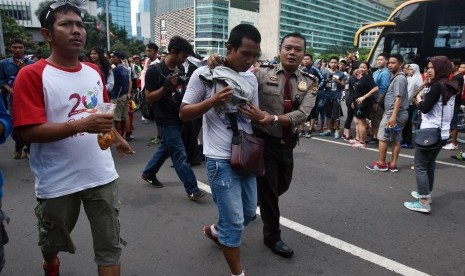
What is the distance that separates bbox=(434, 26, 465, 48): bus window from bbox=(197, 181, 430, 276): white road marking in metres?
8.54

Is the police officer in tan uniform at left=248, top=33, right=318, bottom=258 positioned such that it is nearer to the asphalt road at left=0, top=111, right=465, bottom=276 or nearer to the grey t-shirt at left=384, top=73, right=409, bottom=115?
the asphalt road at left=0, top=111, right=465, bottom=276

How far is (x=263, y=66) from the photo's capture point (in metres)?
2.86

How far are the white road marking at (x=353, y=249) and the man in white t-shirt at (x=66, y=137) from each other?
1.94 m

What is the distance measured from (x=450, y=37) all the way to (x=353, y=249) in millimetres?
8795

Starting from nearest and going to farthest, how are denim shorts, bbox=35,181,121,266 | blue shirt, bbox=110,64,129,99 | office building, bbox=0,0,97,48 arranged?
1. denim shorts, bbox=35,181,121,266
2. blue shirt, bbox=110,64,129,99
3. office building, bbox=0,0,97,48

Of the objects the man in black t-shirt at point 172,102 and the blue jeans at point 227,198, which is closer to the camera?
the blue jeans at point 227,198

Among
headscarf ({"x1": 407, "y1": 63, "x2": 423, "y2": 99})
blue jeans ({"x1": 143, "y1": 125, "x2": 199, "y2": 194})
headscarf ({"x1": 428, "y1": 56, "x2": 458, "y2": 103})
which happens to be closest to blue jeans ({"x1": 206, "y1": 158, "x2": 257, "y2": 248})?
blue jeans ({"x1": 143, "y1": 125, "x2": 199, "y2": 194})

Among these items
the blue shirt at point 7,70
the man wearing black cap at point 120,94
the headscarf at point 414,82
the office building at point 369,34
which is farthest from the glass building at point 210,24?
the blue shirt at point 7,70

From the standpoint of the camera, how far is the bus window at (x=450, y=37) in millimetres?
9227

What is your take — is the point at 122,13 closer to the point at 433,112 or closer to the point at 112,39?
the point at 112,39

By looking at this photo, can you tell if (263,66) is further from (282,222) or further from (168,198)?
(168,198)

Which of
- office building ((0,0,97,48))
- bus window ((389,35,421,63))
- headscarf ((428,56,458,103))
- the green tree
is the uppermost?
office building ((0,0,97,48))

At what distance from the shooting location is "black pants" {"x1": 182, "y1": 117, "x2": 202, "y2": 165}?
498 cm

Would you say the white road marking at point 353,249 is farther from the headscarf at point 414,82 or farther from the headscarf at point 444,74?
the headscarf at point 414,82
